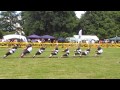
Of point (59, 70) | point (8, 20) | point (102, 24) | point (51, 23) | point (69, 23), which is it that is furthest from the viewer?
point (8, 20)

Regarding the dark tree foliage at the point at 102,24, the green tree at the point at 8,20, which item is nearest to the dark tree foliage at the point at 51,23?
the dark tree foliage at the point at 102,24

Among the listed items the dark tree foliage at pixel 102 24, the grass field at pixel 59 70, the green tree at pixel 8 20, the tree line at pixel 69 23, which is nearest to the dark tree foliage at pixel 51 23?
the tree line at pixel 69 23

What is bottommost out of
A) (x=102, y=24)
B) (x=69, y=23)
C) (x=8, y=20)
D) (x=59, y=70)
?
(x=59, y=70)

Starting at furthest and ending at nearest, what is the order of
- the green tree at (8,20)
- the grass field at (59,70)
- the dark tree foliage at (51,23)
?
the green tree at (8,20) → the dark tree foliage at (51,23) → the grass field at (59,70)

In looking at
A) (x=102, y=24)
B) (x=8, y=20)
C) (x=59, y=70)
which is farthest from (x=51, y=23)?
(x=59, y=70)

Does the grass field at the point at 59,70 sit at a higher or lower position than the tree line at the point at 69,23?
lower

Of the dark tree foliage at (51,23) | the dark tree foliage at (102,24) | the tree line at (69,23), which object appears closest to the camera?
the dark tree foliage at (102,24)

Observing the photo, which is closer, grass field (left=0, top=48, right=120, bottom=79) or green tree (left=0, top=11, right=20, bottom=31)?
grass field (left=0, top=48, right=120, bottom=79)

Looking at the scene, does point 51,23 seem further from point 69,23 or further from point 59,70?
point 59,70

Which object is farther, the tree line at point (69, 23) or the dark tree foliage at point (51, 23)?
the dark tree foliage at point (51, 23)

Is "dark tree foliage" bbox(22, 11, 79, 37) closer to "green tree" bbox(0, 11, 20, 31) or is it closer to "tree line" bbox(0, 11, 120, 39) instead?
"tree line" bbox(0, 11, 120, 39)

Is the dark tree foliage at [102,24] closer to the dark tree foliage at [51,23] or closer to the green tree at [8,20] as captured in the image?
the dark tree foliage at [51,23]


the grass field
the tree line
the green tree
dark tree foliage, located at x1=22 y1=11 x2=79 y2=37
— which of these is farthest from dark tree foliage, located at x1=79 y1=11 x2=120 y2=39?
the grass field
